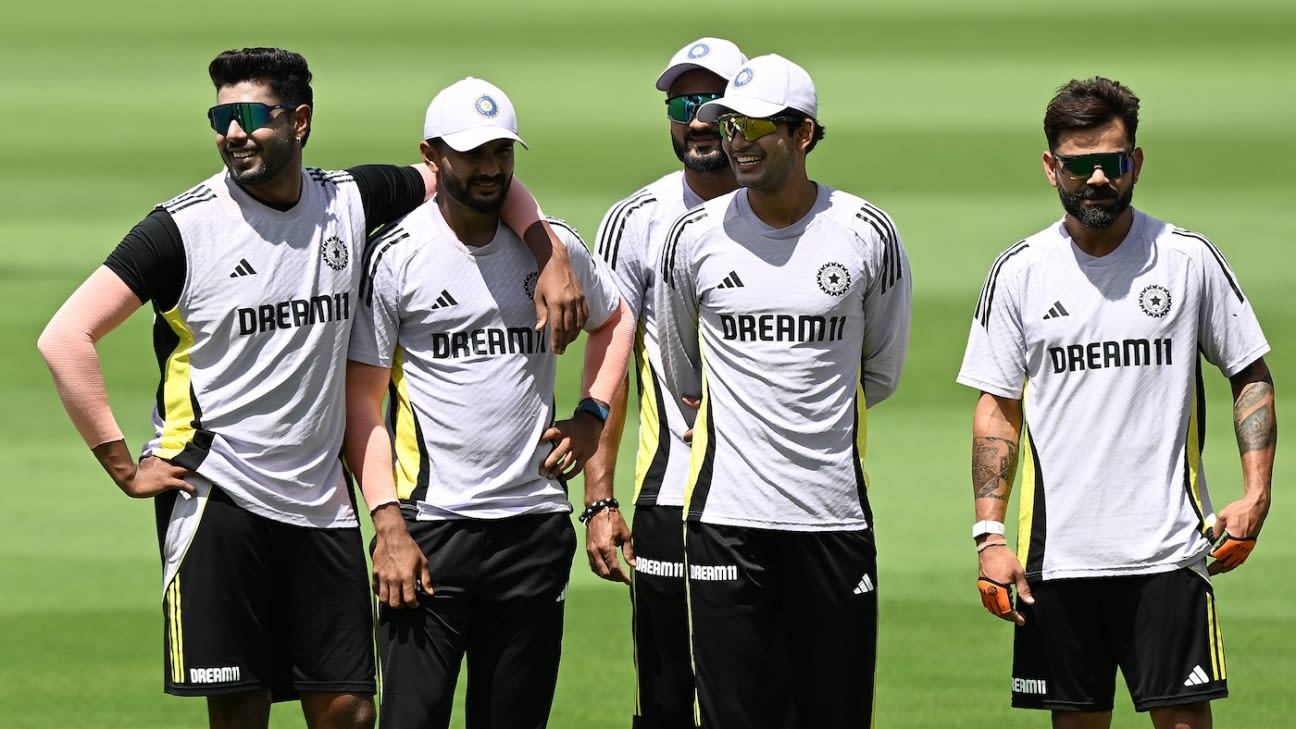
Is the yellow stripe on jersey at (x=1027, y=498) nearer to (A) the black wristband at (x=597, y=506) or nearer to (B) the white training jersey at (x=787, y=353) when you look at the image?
(B) the white training jersey at (x=787, y=353)

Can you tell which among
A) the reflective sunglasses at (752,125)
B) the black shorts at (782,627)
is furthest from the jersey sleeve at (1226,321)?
the reflective sunglasses at (752,125)

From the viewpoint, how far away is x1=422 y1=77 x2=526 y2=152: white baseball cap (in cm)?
543

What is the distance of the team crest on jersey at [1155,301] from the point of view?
555 cm

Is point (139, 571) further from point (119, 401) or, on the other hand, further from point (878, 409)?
point (878, 409)

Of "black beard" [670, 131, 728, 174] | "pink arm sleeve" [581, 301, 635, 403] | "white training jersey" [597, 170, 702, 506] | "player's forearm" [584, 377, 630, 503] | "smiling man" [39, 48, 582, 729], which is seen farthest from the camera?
"black beard" [670, 131, 728, 174]

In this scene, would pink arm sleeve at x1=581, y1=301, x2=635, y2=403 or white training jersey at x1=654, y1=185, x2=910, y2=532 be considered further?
pink arm sleeve at x1=581, y1=301, x2=635, y2=403

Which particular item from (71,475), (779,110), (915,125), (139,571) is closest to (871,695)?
(779,110)

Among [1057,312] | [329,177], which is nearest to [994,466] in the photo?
[1057,312]

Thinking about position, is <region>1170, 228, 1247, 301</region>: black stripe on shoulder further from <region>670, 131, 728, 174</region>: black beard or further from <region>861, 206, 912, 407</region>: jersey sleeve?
<region>670, 131, 728, 174</region>: black beard

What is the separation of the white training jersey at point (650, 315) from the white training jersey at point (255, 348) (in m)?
1.04

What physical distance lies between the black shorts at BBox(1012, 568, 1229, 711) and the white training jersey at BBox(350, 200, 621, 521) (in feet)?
4.41

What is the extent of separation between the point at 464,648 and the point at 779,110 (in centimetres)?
163

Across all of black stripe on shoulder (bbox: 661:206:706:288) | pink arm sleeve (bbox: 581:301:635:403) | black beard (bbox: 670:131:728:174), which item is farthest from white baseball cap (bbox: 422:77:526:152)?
black beard (bbox: 670:131:728:174)

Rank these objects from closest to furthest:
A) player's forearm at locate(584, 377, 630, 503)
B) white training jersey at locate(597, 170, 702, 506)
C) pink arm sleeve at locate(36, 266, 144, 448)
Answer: pink arm sleeve at locate(36, 266, 144, 448), player's forearm at locate(584, 377, 630, 503), white training jersey at locate(597, 170, 702, 506)
